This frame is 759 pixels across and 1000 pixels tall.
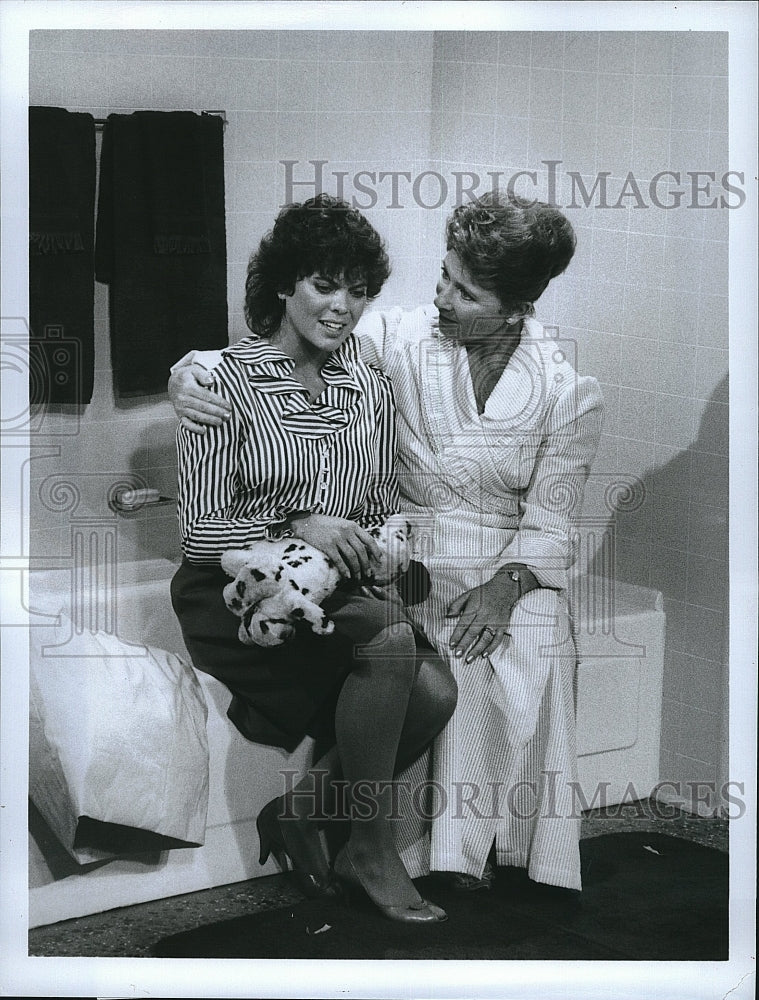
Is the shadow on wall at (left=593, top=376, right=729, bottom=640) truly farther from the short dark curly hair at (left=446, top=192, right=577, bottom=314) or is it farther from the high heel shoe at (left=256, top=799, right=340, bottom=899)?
the high heel shoe at (left=256, top=799, right=340, bottom=899)

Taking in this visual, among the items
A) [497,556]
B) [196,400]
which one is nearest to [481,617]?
[497,556]

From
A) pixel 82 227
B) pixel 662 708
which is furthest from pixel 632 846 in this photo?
pixel 82 227

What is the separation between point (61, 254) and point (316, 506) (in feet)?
2.19

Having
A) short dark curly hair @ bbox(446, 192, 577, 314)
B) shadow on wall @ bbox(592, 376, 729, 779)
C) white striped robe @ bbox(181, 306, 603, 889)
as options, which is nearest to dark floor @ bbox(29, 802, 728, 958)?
white striped robe @ bbox(181, 306, 603, 889)

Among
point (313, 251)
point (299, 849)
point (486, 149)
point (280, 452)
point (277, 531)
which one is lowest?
point (299, 849)

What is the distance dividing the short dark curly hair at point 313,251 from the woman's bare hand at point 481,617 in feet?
2.00

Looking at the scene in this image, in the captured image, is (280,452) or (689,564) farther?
(689,564)

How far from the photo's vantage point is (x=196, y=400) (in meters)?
2.44

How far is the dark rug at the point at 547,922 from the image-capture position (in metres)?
2.50

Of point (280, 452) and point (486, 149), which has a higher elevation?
point (486, 149)

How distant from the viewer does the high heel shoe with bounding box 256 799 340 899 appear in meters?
2.50

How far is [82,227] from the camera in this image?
2455 mm

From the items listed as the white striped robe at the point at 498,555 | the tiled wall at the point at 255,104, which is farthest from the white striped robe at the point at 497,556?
the tiled wall at the point at 255,104

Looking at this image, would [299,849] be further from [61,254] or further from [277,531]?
[61,254]
